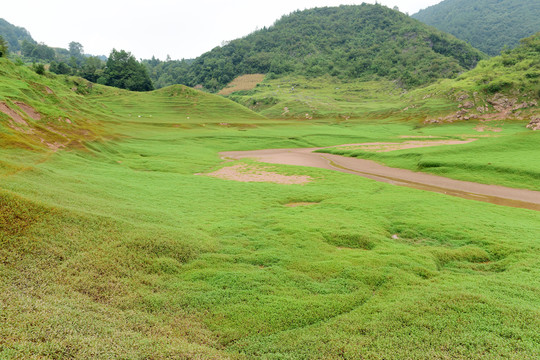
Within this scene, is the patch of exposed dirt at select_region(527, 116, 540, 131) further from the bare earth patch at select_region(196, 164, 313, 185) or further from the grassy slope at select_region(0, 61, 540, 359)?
the bare earth patch at select_region(196, 164, 313, 185)

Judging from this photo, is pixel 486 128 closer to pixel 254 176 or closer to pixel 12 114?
pixel 254 176

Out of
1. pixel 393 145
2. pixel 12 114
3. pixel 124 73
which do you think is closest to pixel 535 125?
pixel 393 145

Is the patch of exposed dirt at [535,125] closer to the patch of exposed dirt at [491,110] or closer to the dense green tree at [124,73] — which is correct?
the patch of exposed dirt at [491,110]

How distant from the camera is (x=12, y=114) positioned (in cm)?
2806

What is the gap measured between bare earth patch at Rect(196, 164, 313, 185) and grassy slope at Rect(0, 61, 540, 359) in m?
11.2

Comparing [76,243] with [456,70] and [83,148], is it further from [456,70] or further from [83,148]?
[456,70]

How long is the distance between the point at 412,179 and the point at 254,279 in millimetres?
26430

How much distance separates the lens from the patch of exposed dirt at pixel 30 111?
31.7 meters

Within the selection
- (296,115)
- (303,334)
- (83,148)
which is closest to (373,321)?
(303,334)

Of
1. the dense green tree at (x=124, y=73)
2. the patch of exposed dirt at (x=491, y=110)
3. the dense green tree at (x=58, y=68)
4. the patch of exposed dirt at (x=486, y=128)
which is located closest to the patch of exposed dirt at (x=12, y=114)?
the patch of exposed dirt at (x=486, y=128)

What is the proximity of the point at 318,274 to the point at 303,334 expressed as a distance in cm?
286

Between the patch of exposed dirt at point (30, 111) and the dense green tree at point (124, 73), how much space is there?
350 ft

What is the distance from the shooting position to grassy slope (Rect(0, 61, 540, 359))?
249 inches

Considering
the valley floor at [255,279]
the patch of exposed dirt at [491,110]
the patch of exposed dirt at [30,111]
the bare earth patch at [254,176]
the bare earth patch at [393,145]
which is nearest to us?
the valley floor at [255,279]
